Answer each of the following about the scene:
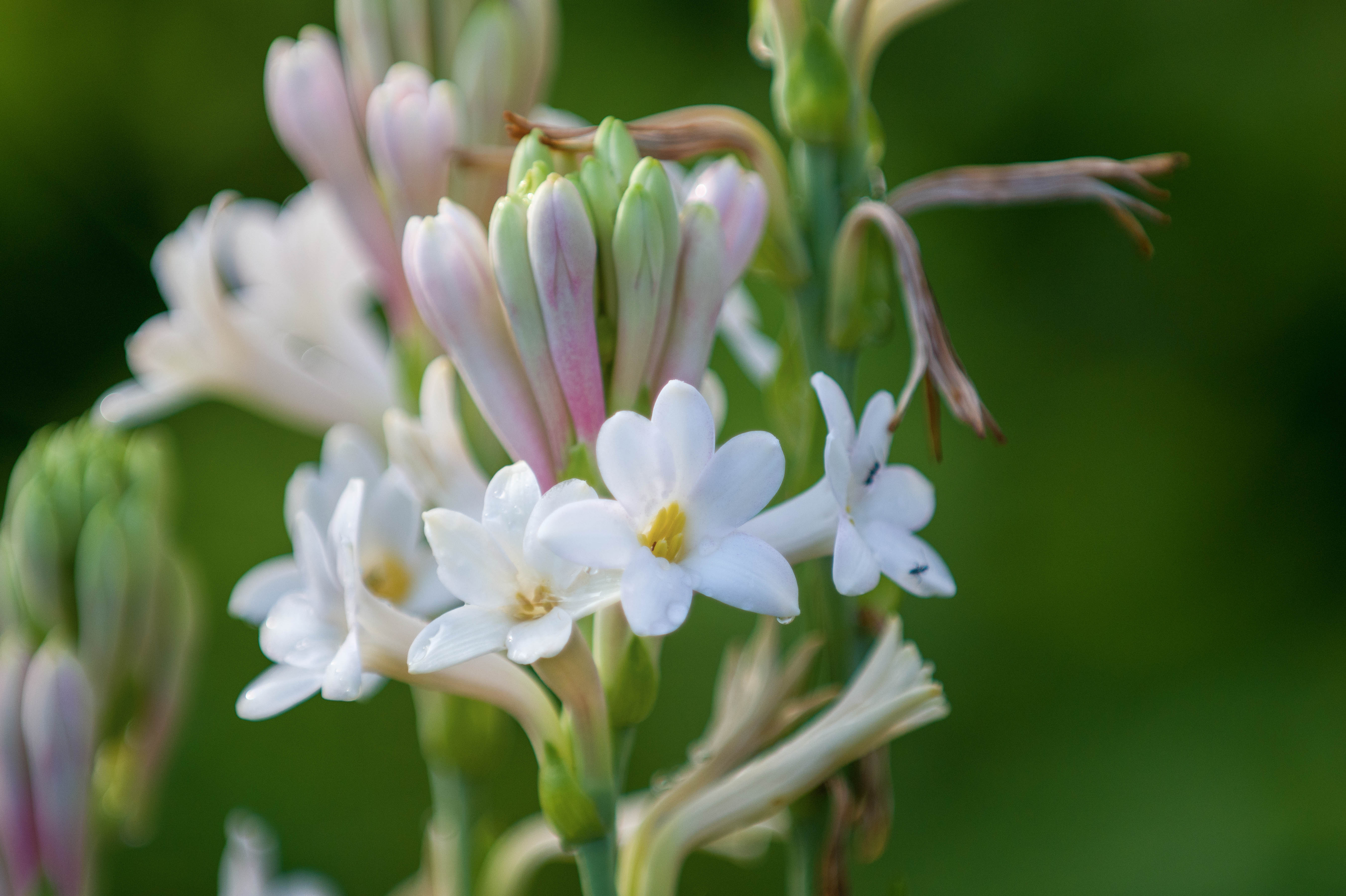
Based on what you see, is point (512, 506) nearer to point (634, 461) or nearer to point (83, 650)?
point (634, 461)

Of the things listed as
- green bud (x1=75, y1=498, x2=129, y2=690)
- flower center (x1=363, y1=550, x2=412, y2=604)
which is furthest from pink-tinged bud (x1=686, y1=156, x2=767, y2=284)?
green bud (x1=75, y1=498, x2=129, y2=690)

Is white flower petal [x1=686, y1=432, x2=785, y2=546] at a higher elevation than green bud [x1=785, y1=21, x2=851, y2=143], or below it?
below

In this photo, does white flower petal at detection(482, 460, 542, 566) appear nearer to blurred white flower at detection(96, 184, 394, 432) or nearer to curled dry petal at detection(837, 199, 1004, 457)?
curled dry petal at detection(837, 199, 1004, 457)

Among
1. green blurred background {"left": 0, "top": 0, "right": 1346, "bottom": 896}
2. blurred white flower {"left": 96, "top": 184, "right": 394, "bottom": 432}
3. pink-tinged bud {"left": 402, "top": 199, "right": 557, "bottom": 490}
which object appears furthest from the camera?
green blurred background {"left": 0, "top": 0, "right": 1346, "bottom": 896}

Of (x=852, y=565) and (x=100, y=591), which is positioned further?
(x=100, y=591)

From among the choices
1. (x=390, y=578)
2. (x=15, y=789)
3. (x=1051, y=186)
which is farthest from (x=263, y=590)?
(x=1051, y=186)

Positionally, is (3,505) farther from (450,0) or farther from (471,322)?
(471,322)

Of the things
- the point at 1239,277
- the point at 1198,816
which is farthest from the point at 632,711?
the point at 1239,277
